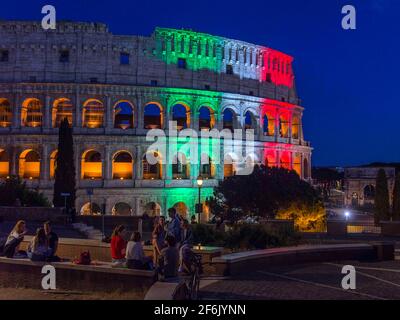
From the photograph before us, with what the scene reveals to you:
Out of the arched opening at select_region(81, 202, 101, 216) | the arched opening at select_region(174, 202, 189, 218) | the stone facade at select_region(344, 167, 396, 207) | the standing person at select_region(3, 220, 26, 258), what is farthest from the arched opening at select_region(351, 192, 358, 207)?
the standing person at select_region(3, 220, 26, 258)

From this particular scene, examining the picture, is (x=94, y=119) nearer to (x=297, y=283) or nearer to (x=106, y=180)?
(x=106, y=180)

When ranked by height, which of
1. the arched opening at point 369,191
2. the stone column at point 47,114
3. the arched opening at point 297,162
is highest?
the stone column at point 47,114

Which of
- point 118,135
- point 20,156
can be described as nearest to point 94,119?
point 118,135

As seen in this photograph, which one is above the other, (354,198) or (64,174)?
(64,174)

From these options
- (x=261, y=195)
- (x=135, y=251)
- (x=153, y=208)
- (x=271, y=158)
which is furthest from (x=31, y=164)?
(x=135, y=251)

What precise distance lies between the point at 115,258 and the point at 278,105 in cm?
4386

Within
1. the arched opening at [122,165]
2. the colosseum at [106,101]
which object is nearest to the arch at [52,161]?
the colosseum at [106,101]

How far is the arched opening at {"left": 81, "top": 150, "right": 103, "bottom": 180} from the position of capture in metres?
46.3

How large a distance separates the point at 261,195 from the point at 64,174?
12.7 m

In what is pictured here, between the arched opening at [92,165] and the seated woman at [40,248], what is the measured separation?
33.1 meters

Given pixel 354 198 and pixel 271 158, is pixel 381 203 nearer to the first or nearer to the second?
pixel 271 158

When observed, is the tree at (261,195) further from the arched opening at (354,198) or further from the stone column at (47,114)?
the arched opening at (354,198)

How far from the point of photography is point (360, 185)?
83.6 m

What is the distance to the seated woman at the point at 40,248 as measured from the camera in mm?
12972
